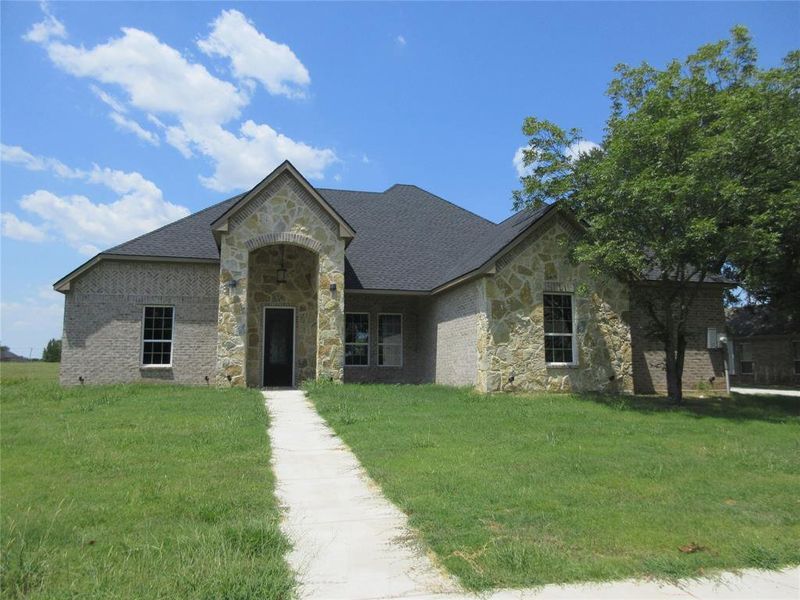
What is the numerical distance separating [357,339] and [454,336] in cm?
422

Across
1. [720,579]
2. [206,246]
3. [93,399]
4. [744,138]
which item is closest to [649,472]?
[720,579]

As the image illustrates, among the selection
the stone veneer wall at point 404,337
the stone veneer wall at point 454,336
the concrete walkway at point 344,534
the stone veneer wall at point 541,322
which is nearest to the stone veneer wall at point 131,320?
the stone veneer wall at point 404,337

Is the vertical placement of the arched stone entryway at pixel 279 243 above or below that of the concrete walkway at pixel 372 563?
above

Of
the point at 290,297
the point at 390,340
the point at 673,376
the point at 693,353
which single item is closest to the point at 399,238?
the point at 390,340

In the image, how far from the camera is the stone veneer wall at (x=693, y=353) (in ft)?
62.5

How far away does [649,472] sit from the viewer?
7629mm

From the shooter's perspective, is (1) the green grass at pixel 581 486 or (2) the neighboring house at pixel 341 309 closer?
(1) the green grass at pixel 581 486

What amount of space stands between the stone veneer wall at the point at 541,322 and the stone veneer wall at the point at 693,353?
2055 mm

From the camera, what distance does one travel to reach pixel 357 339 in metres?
20.9

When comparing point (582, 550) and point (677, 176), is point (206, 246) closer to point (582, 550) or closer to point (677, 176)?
point (677, 176)

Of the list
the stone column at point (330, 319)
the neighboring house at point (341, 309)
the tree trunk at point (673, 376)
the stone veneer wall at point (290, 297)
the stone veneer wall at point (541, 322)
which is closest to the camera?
the tree trunk at point (673, 376)

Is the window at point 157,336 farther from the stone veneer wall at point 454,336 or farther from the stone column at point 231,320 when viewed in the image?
the stone veneer wall at point 454,336

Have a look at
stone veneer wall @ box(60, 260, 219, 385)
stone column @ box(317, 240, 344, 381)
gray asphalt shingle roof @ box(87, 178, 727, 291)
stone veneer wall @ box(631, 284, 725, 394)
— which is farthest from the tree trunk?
stone veneer wall @ box(60, 260, 219, 385)

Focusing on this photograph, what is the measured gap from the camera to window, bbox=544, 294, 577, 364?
16859 millimetres
